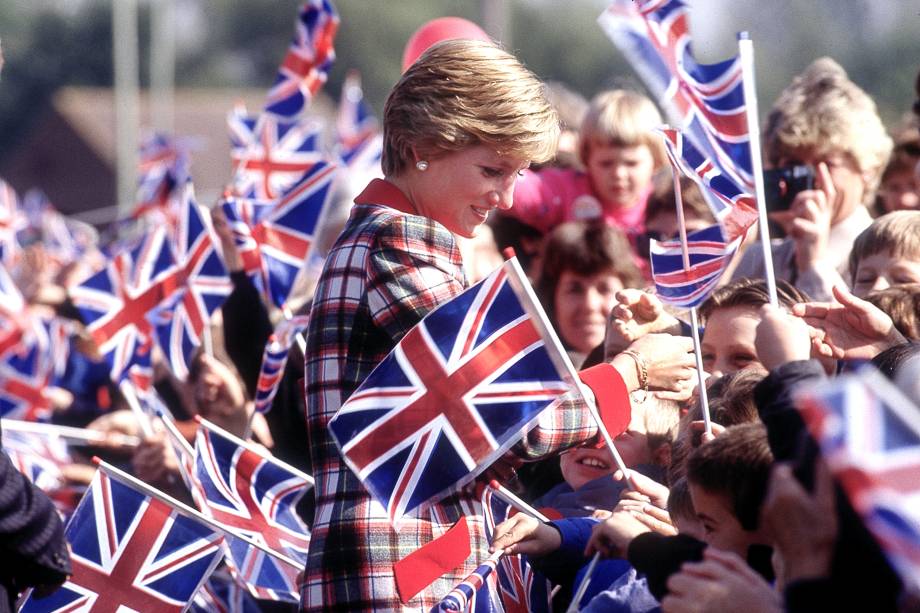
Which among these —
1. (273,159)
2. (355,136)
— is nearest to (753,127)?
(273,159)

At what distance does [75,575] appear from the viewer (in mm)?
3850

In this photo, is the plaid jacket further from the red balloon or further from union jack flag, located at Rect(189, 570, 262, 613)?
the red balloon

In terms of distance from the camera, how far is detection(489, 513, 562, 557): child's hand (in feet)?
9.47

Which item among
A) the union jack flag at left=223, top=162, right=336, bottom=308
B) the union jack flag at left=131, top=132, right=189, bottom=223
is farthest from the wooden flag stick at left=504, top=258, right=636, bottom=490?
the union jack flag at left=131, top=132, right=189, bottom=223

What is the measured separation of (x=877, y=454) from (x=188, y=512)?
2475 millimetres

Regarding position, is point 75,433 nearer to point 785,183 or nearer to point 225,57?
point 785,183

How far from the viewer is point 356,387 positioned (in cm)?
289

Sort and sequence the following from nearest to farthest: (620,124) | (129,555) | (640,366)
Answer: (640,366) → (129,555) → (620,124)

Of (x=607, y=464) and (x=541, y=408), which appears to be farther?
(x=607, y=464)

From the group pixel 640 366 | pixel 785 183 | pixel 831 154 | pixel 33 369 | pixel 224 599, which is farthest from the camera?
pixel 33 369

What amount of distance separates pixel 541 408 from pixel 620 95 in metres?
3.33

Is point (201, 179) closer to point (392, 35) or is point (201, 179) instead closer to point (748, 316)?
point (392, 35)

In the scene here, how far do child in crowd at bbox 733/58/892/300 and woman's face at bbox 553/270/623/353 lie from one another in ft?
1.55

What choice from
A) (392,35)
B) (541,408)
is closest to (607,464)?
(541,408)
